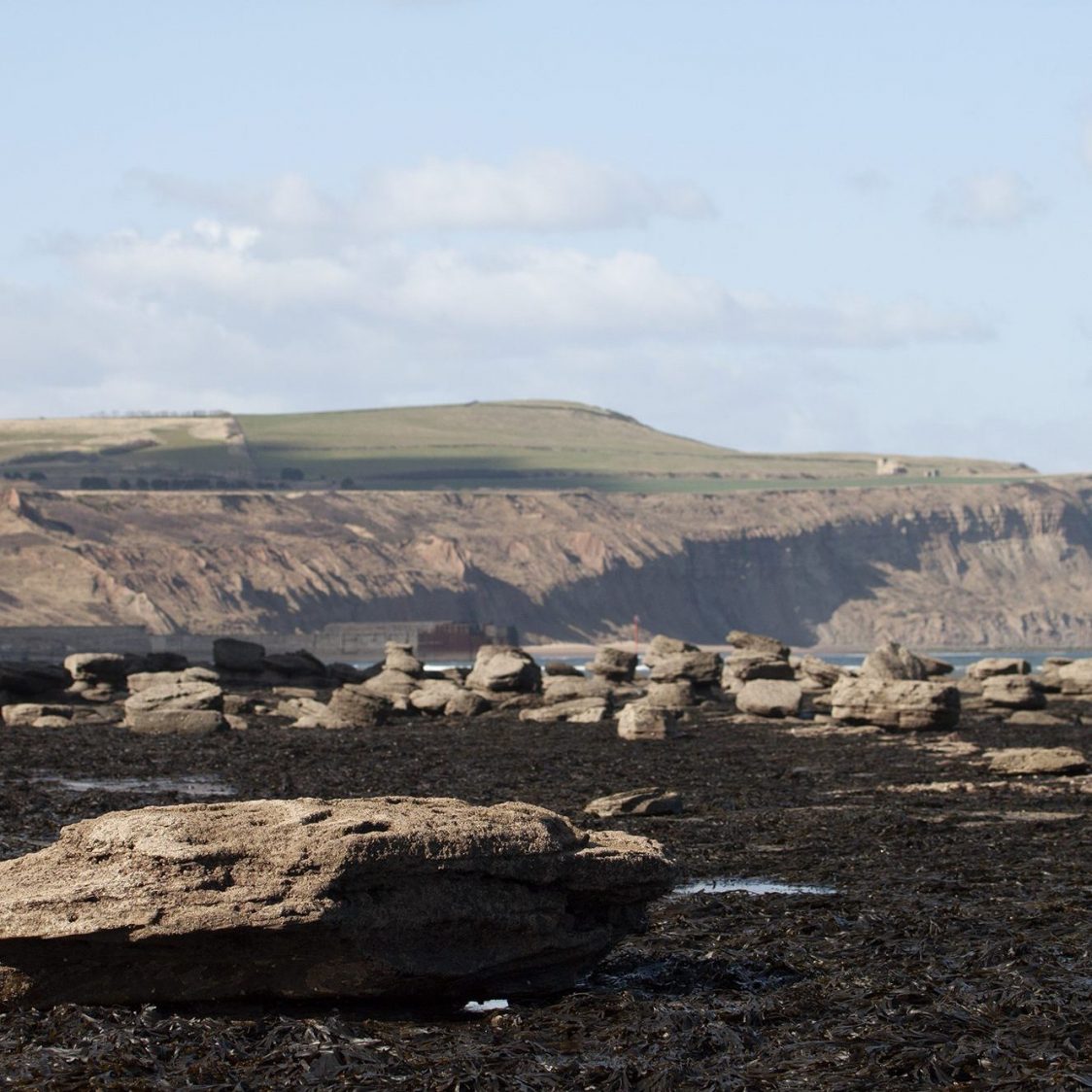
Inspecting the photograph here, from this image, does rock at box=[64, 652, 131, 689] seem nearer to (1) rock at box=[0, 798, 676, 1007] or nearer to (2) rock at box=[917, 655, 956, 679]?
(2) rock at box=[917, 655, 956, 679]

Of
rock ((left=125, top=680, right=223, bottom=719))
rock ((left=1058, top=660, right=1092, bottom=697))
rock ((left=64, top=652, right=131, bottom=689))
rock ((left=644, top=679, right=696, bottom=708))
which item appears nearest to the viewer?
Result: rock ((left=125, top=680, right=223, bottom=719))

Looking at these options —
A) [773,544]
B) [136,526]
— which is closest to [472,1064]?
[136,526]

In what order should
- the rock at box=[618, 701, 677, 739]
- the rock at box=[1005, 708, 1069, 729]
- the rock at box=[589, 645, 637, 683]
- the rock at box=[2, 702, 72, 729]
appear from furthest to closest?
the rock at box=[589, 645, 637, 683] < the rock at box=[1005, 708, 1069, 729] < the rock at box=[2, 702, 72, 729] < the rock at box=[618, 701, 677, 739]

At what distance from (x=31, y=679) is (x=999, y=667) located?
25708 mm

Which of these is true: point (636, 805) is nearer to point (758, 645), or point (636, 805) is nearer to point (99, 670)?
point (99, 670)

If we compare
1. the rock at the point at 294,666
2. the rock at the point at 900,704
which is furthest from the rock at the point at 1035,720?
the rock at the point at 294,666

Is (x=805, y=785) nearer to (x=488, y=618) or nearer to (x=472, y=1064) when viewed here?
(x=472, y=1064)

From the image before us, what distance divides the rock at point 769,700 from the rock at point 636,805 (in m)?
17.4

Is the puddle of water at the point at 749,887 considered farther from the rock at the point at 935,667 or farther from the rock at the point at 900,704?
the rock at the point at 935,667

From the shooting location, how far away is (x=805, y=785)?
25.9 m

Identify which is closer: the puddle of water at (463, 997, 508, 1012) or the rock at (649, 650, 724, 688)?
the puddle of water at (463, 997, 508, 1012)

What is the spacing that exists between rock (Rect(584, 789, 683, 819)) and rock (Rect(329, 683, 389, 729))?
15828 millimetres

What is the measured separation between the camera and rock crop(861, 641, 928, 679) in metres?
39.9

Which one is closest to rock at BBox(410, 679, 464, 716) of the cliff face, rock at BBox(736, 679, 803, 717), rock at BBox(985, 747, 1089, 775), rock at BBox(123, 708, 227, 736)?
rock at BBox(736, 679, 803, 717)
